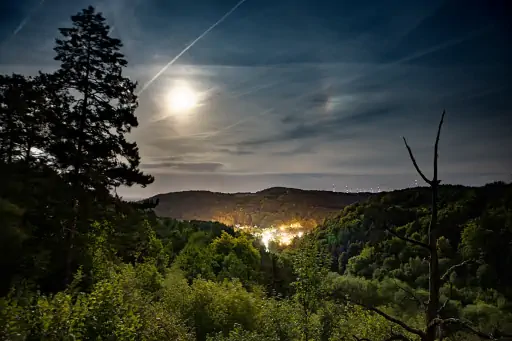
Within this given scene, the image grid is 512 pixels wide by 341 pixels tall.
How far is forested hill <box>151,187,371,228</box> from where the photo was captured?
120 m

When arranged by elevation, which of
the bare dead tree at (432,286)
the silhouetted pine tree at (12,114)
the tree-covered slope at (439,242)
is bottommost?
the tree-covered slope at (439,242)

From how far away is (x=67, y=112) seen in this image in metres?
15.5

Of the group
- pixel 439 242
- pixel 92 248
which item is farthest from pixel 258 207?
pixel 92 248

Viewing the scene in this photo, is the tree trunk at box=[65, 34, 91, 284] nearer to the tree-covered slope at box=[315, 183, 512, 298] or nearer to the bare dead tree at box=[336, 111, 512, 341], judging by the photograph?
the bare dead tree at box=[336, 111, 512, 341]

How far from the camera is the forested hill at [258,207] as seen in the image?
12050cm

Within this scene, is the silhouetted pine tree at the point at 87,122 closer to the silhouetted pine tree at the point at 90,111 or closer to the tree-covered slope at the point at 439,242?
the silhouetted pine tree at the point at 90,111

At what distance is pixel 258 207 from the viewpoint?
140000 mm

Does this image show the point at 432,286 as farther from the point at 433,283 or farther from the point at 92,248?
the point at 92,248

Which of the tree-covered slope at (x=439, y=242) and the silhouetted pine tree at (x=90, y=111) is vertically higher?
the silhouetted pine tree at (x=90, y=111)

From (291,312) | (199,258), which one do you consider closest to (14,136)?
(291,312)

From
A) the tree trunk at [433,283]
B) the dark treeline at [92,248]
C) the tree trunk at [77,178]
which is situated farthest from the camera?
the tree trunk at [77,178]

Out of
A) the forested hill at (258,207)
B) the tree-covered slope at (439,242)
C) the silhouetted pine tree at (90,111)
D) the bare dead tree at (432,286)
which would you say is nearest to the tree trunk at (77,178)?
the silhouetted pine tree at (90,111)

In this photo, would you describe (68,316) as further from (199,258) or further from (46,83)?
(199,258)

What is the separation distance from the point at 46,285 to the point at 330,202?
135 meters
